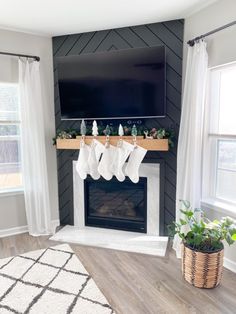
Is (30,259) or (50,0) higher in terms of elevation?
(50,0)

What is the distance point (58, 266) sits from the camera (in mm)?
2285

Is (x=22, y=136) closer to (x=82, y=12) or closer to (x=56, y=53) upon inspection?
(x=56, y=53)

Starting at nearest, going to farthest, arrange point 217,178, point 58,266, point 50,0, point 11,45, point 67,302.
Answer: point 67,302 < point 50,0 < point 58,266 < point 217,178 < point 11,45

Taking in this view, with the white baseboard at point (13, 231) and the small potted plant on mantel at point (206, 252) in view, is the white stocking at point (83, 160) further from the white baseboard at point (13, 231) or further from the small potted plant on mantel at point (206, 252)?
the small potted plant on mantel at point (206, 252)

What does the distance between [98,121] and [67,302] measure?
185cm

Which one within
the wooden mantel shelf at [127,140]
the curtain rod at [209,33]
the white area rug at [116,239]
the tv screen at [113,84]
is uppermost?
the curtain rod at [209,33]

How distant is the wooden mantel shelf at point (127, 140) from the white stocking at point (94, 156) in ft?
0.19

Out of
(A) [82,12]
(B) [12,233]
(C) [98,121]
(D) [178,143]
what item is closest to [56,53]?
(A) [82,12]

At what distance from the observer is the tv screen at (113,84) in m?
2.57

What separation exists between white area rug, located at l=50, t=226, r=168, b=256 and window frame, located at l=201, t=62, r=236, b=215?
697mm

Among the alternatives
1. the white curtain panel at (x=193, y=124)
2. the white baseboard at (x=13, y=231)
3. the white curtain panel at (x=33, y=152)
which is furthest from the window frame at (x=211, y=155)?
the white baseboard at (x=13, y=231)

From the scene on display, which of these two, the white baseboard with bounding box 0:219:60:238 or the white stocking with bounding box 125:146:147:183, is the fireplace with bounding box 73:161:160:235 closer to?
the white stocking with bounding box 125:146:147:183

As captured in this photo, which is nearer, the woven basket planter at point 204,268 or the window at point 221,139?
the woven basket planter at point 204,268

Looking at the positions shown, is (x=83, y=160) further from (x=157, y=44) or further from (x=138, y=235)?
(x=157, y=44)
